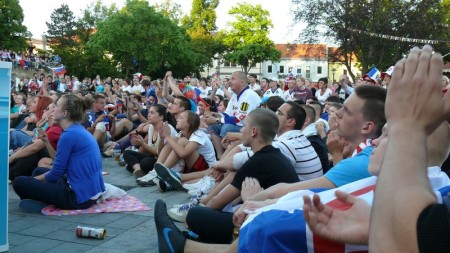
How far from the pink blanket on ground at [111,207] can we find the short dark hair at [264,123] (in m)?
2.20

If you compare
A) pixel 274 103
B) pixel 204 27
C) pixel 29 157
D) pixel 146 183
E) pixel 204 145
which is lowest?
pixel 146 183

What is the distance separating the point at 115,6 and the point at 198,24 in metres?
15.3

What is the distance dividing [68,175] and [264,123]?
8.99 feet

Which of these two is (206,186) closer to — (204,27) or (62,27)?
(204,27)

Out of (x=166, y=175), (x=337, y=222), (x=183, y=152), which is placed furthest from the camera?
(x=183, y=152)

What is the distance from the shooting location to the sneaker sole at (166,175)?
6.62 m

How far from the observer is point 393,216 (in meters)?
1.23

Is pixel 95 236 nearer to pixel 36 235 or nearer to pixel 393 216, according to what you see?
pixel 36 235

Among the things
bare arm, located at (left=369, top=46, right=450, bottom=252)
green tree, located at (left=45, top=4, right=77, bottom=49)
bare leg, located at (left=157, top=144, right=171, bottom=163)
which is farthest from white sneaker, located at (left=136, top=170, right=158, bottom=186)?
green tree, located at (left=45, top=4, right=77, bottom=49)

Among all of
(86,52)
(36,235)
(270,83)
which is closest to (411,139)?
(36,235)

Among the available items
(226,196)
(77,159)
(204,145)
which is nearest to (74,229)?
(77,159)

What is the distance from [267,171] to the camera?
4055 millimetres

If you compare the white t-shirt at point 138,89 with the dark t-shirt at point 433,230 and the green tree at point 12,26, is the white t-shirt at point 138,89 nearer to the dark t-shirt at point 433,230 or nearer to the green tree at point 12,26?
the dark t-shirt at point 433,230

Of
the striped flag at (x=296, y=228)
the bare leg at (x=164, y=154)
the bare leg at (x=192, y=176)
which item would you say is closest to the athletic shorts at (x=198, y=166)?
the bare leg at (x=192, y=176)
